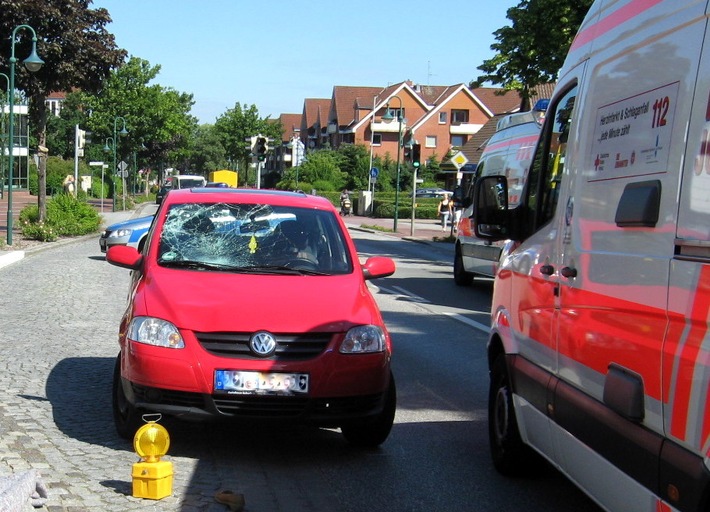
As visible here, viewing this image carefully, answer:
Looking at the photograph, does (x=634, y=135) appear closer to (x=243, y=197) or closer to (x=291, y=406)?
(x=291, y=406)

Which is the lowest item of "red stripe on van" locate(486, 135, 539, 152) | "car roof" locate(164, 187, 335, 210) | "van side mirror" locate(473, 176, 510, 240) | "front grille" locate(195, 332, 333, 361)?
"front grille" locate(195, 332, 333, 361)

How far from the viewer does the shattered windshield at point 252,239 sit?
6.72 m

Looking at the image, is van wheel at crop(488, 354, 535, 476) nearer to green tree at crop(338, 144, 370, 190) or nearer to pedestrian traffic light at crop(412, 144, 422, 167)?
pedestrian traffic light at crop(412, 144, 422, 167)

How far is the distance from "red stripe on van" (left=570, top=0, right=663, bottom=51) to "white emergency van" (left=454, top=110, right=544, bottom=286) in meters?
8.86

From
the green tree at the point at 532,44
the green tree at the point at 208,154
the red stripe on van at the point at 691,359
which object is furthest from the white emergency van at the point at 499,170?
the green tree at the point at 208,154

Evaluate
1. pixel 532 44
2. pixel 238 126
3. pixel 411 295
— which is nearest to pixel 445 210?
pixel 532 44

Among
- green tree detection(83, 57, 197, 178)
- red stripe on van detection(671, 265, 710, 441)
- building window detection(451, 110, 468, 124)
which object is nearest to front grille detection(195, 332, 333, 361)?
red stripe on van detection(671, 265, 710, 441)

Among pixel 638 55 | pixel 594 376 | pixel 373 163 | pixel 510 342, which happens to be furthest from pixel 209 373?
pixel 373 163

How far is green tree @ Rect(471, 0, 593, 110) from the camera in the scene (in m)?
22.3

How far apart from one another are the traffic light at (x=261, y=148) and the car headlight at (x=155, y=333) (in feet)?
76.6

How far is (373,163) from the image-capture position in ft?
303

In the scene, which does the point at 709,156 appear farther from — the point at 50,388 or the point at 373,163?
the point at 373,163

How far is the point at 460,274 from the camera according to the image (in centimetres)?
1950

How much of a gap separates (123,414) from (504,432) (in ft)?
7.59
